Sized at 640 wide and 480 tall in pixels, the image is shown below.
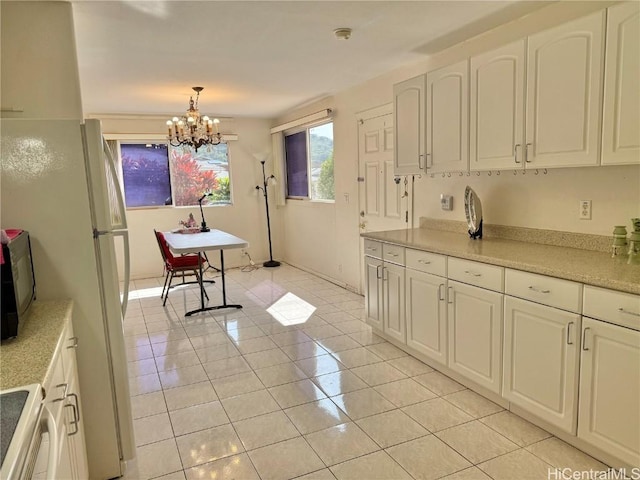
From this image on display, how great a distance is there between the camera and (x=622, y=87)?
2037mm

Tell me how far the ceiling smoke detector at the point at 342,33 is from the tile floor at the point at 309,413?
7.71 ft

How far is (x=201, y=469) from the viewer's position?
2.10 metres

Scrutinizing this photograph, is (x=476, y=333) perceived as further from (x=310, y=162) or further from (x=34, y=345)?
(x=310, y=162)

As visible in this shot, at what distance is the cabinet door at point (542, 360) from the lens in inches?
81.8

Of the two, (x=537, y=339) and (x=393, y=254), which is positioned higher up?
(x=393, y=254)

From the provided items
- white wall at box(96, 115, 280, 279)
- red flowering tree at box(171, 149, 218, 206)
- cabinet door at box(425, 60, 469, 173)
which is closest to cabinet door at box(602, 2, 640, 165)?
cabinet door at box(425, 60, 469, 173)

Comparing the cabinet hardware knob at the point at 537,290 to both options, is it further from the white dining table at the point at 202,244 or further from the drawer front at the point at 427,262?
the white dining table at the point at 202,244

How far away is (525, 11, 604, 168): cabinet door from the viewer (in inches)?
84.8

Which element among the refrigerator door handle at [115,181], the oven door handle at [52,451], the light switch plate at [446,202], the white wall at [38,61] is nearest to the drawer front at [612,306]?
the light switch plate at [446,202]

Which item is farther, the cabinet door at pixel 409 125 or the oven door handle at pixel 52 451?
the cabinet door at pixel 409 125

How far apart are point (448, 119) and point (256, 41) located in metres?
1.48

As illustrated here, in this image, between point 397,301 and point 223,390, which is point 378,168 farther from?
point 223,390

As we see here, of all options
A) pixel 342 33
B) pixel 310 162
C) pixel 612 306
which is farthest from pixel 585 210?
pixel 310 162

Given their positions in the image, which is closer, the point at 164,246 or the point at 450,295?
the point at 450,295
